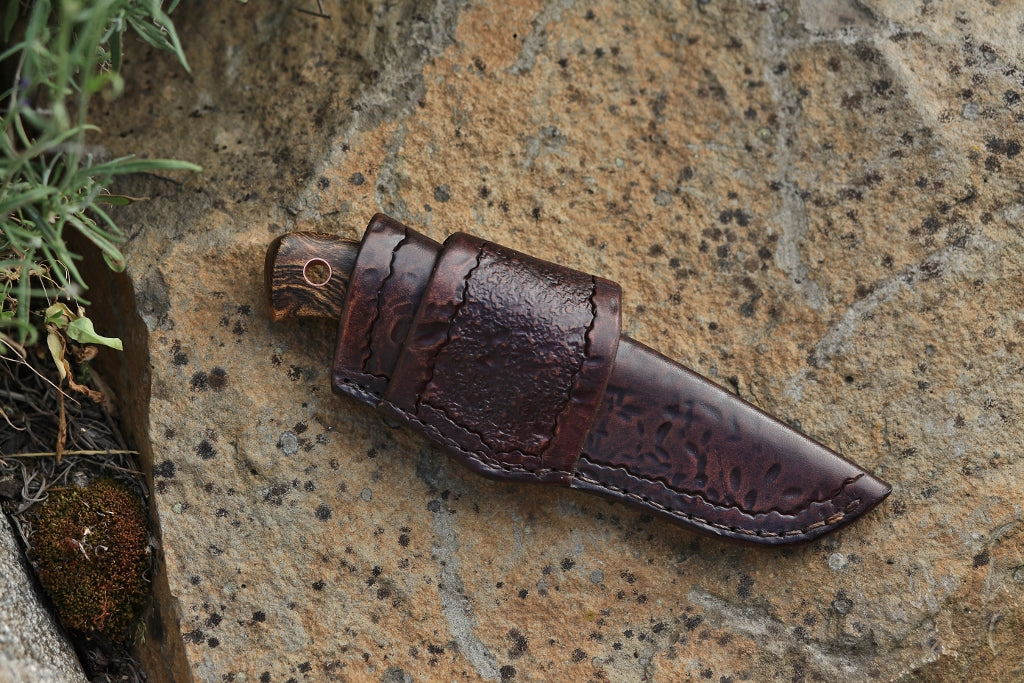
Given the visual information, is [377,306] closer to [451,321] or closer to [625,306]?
[451,321]

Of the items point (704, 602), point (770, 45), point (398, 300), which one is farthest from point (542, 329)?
point (770, 45)

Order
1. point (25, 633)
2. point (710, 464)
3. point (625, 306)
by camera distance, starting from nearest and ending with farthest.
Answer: point (25, 633) < point (710, 464) < point (625, 306)

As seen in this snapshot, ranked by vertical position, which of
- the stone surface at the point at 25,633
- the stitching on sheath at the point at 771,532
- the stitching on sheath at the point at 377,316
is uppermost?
the stitching on sheath at the point at 377,316

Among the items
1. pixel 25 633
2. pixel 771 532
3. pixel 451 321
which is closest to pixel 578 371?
pixel 451 321

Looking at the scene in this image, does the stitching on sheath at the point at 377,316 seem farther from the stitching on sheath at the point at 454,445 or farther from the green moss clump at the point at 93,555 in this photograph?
→ the green moss clump at the point at 93,555

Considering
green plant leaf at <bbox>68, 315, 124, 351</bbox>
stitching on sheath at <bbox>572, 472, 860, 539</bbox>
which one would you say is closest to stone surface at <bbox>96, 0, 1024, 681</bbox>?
stitching on sheath at <bbox>572, 472, 860, 539</bbox>

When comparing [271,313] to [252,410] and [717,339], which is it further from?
[717,339]

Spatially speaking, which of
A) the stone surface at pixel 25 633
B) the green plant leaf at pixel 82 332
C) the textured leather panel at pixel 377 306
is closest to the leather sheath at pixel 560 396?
the textured leather panel at pixel 377 306
